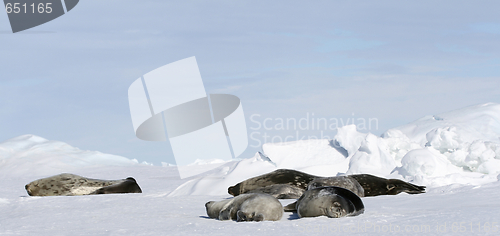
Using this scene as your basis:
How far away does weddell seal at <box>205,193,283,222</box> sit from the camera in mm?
3631

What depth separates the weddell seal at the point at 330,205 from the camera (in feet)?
12.2

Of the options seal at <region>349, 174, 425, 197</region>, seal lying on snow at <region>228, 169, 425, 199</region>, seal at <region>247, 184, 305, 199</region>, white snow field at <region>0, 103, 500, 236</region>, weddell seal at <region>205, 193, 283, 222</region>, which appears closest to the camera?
white snow field at <region>0, 103, 500, 236</region>

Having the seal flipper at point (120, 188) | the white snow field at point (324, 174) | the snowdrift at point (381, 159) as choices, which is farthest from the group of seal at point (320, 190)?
the seal flipper at point (120, 188)

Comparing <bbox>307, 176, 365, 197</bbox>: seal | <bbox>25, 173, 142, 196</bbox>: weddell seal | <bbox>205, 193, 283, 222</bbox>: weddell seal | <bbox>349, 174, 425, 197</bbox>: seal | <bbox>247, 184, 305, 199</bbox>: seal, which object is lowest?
<bbox>25, 173, 142, 196</bbox>: weddell seal

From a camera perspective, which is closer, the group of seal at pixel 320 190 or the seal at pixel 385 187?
the group of seal at pixel 320 190

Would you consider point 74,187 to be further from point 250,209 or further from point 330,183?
point 250,209

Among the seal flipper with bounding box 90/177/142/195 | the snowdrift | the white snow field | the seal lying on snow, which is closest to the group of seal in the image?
the seal lying on snow

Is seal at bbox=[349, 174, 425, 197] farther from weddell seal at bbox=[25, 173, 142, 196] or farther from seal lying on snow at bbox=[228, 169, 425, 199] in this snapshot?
weddell seal at bbox=[25, 173, 142, 196]

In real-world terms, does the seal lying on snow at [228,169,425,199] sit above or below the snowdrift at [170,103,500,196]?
above

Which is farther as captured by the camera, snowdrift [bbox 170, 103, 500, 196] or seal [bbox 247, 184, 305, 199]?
snowdrift [bbox 170, 103, 500, 196]

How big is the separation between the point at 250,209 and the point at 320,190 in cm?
73

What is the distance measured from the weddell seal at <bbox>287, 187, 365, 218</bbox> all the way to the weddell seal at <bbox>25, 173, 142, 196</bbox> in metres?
4.43

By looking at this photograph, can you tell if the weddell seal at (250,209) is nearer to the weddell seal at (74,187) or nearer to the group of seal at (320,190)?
the group of seal at (320,190)

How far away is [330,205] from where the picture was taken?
12.2ft
